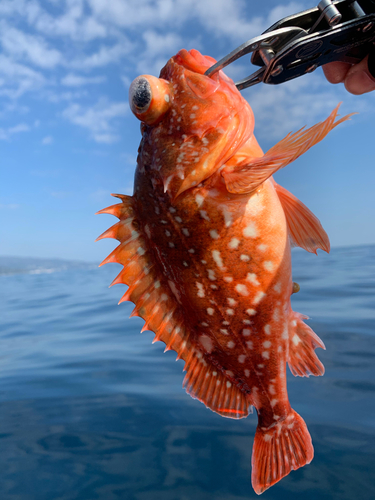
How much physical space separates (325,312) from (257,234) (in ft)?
17.7

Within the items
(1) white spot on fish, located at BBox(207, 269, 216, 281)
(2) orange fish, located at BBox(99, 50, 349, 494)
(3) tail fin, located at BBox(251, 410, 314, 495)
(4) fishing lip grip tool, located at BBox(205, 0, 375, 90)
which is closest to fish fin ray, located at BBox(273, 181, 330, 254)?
(2) orange fish, located at BBox(99, 50, 349, 494)

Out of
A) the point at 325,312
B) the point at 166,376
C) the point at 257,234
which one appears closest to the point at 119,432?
the point at 166,376

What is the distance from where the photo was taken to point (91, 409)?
146 inches

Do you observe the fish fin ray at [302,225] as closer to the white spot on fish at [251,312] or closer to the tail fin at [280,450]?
the white spot on fish at [251,312]

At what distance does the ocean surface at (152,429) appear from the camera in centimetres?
250

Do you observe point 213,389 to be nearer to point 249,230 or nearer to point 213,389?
point 213,389

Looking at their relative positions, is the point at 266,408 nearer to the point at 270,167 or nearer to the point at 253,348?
the point at 253,348

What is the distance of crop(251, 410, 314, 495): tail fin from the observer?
2.18m

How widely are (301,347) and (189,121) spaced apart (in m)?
1.79

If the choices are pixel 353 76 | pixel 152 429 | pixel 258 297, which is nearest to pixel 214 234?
pixel 258 297

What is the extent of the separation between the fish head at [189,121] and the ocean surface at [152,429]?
2229 millimetres

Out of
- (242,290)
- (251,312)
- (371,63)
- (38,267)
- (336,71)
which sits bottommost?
(251,312)

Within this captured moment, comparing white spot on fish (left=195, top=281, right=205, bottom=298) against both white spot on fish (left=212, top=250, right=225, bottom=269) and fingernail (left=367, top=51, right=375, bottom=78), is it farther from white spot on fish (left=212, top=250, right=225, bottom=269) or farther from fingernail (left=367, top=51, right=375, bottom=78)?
fingernail (left=367, top=51, right=375, bottom=78)

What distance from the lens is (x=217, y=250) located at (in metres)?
2.11
